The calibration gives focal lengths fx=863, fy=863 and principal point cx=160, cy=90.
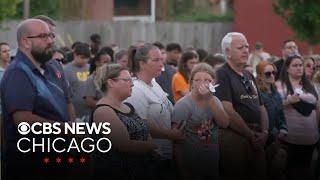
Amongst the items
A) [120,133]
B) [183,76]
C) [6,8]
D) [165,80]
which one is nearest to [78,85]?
[165,80]

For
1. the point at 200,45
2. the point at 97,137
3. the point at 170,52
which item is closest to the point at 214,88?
the point at 97,137

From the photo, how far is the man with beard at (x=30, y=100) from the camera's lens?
21.8 feet

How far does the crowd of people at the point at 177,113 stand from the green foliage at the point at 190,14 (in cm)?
2195

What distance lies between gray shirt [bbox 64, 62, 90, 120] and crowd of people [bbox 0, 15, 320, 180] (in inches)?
19.2

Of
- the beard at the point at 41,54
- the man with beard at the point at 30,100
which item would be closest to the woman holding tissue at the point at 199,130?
the man with beard at the point at 30,100

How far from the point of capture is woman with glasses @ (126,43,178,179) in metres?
8.02

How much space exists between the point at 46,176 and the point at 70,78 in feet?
18.7

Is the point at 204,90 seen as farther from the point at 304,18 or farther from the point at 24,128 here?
the point at 304,18

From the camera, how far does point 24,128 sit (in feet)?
21.8

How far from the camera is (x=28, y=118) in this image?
6.62 m

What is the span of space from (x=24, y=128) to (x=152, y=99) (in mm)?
1758

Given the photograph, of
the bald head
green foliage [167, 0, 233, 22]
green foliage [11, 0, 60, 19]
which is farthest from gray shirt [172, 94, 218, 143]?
green foliage [11, 0, 60, 19]

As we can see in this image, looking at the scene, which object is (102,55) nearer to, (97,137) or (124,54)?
(124,54)

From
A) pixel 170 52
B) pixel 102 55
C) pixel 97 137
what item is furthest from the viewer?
pixel 170 52
